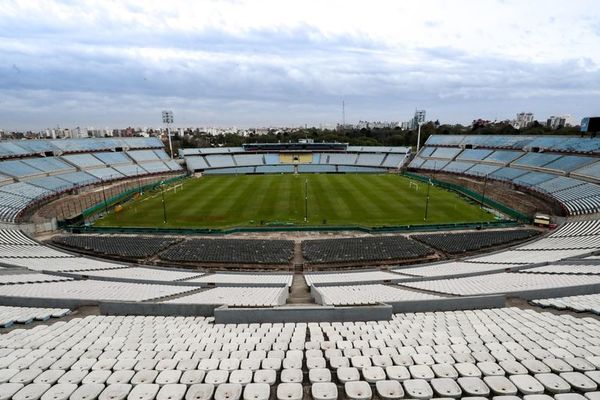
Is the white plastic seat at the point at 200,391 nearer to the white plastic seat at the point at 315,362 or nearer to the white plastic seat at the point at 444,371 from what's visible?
the white plastic seat at the point at 315,362

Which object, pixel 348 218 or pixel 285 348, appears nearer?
pixel 285 348

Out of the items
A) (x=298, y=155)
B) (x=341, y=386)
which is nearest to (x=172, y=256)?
(x=341, y=386)

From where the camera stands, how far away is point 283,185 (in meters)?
66.6

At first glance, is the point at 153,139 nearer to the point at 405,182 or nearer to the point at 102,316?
the point at 405,182

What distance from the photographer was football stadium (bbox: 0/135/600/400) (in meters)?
7.40

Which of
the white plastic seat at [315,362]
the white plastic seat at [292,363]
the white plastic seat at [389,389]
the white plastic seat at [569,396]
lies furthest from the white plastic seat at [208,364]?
the white plastic seat at [569,396]

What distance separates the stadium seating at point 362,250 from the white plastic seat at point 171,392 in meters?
21.7

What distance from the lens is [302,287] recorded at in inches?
856

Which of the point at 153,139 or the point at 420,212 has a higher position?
the point at 153,139

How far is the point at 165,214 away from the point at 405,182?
49.7 meters

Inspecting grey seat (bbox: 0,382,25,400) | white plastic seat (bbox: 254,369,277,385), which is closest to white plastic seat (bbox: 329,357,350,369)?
white plastic seat (bbox: 254,369,277,385)

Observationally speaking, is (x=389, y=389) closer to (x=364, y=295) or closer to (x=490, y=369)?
(x=490, y=369)

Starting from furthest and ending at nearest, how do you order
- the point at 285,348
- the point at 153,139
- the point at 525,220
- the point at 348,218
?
the point at 153,139
the point at 348,218
the point at 525,220
the point at 285,348

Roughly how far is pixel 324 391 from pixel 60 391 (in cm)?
590
